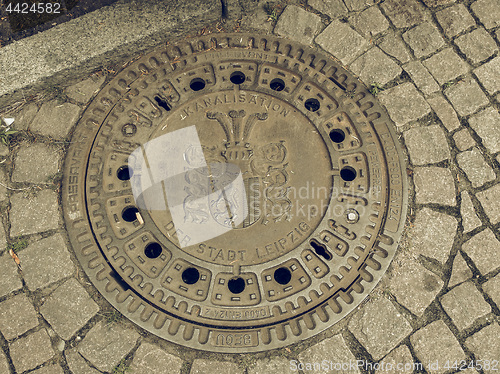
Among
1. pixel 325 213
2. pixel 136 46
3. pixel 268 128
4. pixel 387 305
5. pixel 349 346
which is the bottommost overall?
pixel 349 346

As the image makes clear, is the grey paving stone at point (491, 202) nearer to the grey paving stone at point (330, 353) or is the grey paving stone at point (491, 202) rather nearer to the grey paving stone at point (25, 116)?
the grey paving stone at point (330, 353)

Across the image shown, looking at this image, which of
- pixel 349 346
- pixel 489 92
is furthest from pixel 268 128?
pixel 489 92

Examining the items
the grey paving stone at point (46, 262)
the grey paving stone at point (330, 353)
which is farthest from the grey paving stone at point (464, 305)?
the grey paving stone at point (46, 262)

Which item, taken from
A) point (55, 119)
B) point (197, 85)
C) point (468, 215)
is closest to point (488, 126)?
point (468, 215)

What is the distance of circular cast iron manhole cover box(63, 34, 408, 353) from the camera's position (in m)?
2.59

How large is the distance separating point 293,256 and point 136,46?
213 cm

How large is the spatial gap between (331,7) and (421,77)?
0.99m

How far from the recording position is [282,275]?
9.05 feet

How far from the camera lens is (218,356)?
→ 2570 mm

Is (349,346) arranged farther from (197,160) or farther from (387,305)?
(197,160)

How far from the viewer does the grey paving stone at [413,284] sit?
2.66m

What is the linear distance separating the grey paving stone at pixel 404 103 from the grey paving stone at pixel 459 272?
1175mm

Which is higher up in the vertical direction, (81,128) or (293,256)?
(81,128)

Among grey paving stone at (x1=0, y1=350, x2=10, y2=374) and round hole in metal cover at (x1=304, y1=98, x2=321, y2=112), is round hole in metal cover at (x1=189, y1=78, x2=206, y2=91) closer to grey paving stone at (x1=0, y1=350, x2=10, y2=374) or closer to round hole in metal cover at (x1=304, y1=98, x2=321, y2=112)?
round hole in metal cover at (x1=304, y1=98, x2=321, y2=112)
